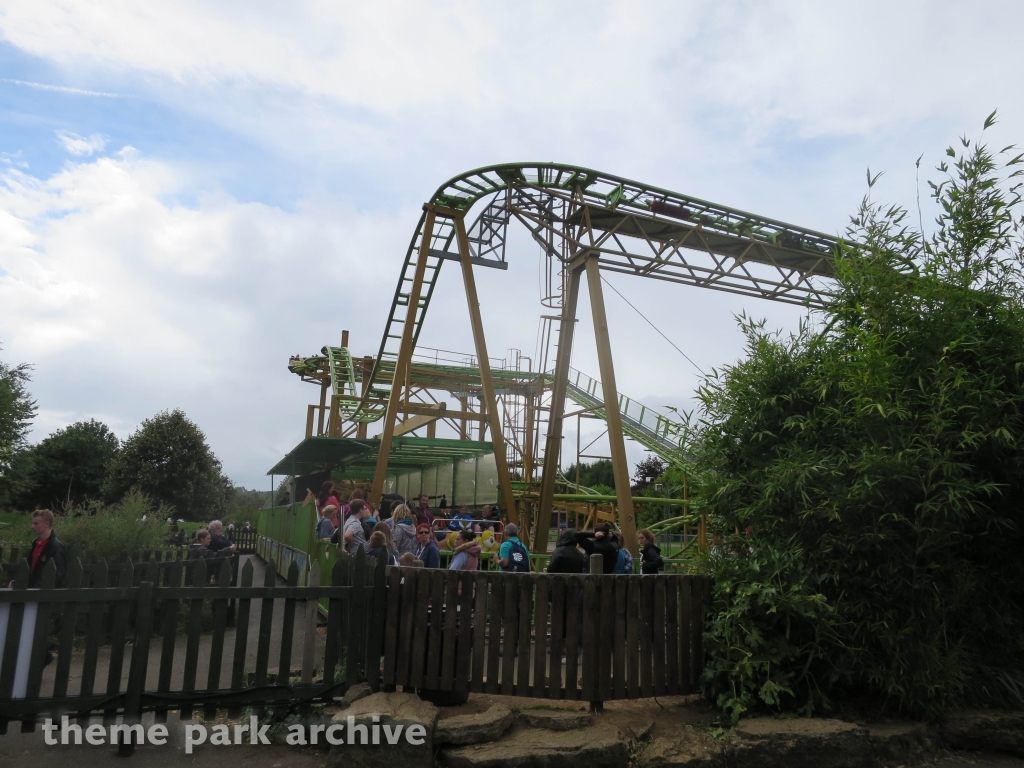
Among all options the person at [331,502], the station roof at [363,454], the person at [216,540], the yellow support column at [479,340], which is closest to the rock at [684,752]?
the person at [331,502]

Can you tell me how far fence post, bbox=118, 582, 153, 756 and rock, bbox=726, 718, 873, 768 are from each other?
3942mm

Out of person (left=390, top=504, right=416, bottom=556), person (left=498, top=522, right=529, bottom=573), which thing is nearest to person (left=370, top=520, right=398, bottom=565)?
person (left=390, top=504, right=416, bottom=556)

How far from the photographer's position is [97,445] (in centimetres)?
4753

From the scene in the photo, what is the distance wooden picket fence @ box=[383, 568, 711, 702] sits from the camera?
515cm

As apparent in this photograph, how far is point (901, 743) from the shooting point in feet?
15.9

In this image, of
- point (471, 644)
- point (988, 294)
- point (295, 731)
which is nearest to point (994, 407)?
point (988, 294)

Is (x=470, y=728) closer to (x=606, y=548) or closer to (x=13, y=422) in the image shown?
(x=606, y=548)

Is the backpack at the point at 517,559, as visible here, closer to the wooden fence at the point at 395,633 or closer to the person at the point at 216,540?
the wooden fence at the point at 395,633

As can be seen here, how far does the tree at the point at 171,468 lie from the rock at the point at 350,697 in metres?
42.0

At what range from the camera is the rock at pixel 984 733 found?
5.08 m

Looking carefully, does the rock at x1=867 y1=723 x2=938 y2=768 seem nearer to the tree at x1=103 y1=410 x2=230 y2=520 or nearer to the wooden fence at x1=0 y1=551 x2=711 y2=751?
the wooden fence at x1=0 y1=551 x2=711 y2=751

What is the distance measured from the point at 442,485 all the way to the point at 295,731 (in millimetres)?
17978

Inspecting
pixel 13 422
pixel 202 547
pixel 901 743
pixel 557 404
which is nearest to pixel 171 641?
pixel 901 743

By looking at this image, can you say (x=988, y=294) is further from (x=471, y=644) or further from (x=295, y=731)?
(x=295, y=731)
